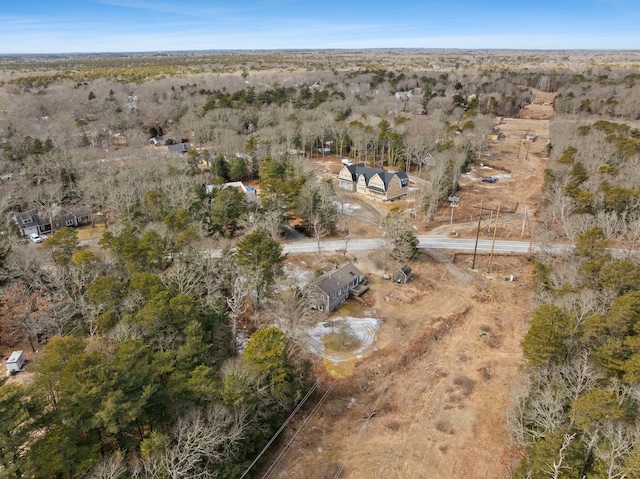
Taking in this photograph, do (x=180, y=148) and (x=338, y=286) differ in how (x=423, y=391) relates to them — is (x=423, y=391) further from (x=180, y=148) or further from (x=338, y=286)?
(x=180, y=148)

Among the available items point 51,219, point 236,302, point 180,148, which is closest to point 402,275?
point 236,302

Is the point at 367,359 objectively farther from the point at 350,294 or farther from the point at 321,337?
the point at 350,294

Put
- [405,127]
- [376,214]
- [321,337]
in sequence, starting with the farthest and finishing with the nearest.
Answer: [405,127]
[376,214]
[321,337]

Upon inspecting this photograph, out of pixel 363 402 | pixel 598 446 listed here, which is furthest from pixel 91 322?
pixel 598 446

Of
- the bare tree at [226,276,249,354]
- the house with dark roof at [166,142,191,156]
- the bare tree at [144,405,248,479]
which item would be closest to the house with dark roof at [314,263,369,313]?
the bare tree at [226,276,249,354]

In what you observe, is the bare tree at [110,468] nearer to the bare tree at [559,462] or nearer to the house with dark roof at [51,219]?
the bare tree at [559,462]
